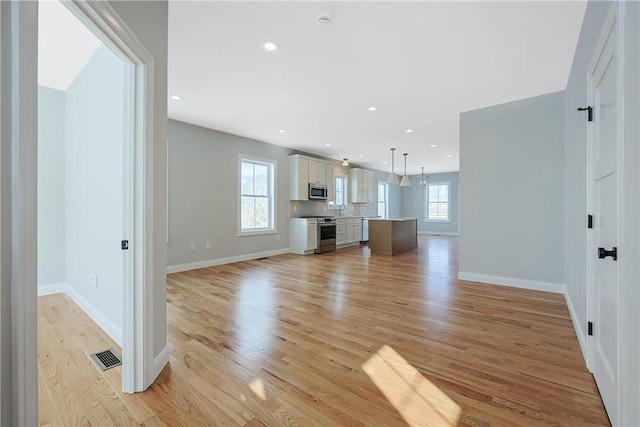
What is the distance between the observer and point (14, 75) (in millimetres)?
821

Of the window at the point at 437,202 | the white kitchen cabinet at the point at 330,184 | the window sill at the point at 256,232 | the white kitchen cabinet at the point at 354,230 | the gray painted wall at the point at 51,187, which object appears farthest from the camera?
the window at the point at 437,202

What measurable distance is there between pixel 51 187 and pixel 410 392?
4715 millimetres

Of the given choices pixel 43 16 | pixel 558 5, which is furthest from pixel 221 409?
pixel 558 5

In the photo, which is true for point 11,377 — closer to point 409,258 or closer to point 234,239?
point 234,239

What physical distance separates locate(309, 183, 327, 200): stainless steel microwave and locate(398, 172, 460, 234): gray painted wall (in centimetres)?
575

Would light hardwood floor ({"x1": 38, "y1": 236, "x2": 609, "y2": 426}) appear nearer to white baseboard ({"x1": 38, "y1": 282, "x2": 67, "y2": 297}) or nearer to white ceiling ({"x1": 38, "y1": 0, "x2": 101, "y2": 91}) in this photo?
white baseboard ({"x1": 38, "y1": 282, "x2": 67, "y2": 297})

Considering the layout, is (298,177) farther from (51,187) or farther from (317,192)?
(51,187)

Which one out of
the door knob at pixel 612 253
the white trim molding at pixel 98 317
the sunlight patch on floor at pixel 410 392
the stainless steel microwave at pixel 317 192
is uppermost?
the stainless steel microwave at pixel 317 192

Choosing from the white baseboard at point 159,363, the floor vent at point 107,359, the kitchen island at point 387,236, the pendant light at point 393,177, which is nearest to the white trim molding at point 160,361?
the white baseboard at point 159,363

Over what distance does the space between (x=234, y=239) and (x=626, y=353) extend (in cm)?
565

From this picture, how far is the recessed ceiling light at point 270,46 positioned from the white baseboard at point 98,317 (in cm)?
281

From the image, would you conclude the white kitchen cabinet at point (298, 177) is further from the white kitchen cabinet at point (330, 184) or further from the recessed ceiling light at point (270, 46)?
the recessed ceiling light at point (270, 46)

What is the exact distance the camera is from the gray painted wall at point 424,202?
11586mm

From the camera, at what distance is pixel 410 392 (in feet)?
5.72
